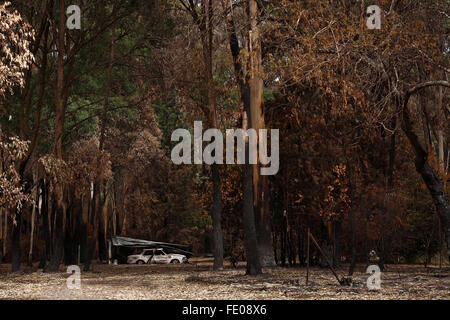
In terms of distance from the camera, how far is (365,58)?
13.8 meters

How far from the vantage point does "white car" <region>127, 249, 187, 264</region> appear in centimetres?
3838

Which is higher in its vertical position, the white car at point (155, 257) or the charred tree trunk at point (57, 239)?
the charred tree trunk at point (57, 239)

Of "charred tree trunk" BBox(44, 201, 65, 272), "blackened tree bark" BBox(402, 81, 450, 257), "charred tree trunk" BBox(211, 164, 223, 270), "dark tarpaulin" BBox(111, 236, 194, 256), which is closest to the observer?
"blackened tree bark" BBox(402, 81, 450, 257)

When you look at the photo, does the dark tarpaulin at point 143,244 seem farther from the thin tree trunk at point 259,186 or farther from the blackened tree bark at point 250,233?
the blackened tree bark at point 250,233

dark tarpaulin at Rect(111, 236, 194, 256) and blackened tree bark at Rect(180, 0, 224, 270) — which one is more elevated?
blackened tree bark at Rect(180, 0, 224, 270)

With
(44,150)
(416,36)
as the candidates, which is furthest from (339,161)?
(44,150)

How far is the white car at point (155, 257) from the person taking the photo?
38.4m

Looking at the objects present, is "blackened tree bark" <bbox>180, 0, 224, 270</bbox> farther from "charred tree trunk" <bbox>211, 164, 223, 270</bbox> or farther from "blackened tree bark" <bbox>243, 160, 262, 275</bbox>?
"blackened tree bark" <bbox>243, 160, 262, 275</bbox>
